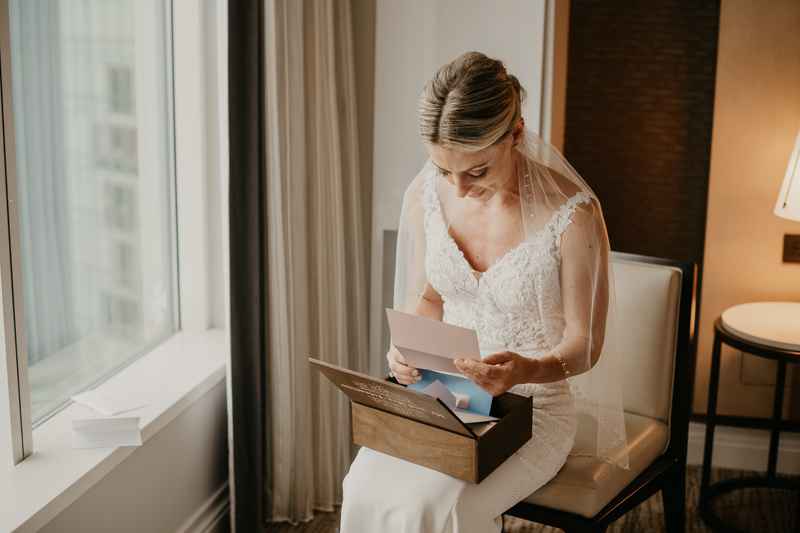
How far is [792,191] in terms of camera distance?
223 centimetres

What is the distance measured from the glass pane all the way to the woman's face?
3.38 ft

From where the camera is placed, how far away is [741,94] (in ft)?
8.23

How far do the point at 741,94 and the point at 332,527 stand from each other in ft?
7.20

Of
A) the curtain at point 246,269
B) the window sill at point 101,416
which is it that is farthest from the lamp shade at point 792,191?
the window sill at point 101,416

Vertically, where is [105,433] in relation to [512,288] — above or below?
below

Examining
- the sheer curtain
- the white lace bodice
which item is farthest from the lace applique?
the sheer curtain

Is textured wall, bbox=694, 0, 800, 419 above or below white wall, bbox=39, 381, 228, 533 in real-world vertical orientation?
above

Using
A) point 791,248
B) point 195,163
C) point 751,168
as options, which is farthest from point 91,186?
point 791,248

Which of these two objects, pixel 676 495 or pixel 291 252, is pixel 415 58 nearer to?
pixel 291 252

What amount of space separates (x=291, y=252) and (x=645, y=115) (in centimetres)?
163

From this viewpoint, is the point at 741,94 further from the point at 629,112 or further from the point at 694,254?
the point at 694,254

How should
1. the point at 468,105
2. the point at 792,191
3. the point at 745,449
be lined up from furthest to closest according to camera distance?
1. the point at 745,449
2. the point at 792,191
3. the point at 468,105

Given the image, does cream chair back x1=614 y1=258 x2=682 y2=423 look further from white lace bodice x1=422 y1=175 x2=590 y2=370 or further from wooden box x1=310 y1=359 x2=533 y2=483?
wooden box x1=310 y1=359 x2=533 y2=483

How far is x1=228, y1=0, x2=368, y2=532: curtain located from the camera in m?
2.07
